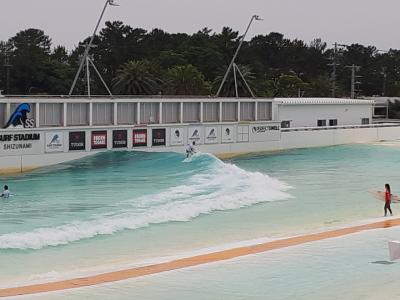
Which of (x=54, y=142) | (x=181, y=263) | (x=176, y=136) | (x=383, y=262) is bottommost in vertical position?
(x=181, y=263)

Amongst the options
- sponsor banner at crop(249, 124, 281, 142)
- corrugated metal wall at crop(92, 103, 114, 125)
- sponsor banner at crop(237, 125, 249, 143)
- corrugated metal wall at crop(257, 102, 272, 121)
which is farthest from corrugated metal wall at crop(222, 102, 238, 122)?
corrugated metal wall at crop(92, 103, 114, 125)

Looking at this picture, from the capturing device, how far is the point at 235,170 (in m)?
33.9

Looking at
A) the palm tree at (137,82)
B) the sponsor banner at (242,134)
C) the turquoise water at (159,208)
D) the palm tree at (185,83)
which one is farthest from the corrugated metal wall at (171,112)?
the palm tree at (185,83)

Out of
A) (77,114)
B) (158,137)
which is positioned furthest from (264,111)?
(77,114)

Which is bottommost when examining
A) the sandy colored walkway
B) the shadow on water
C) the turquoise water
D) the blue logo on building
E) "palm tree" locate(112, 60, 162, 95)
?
the turquoise water

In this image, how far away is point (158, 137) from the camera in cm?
4388

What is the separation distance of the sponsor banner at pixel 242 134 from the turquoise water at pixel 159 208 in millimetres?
6322

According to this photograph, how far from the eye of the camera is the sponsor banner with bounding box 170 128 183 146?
1761 inches

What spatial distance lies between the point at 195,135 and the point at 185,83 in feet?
113

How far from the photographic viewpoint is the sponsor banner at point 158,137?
4366cm

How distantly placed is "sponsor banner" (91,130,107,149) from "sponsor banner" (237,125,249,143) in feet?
36.0

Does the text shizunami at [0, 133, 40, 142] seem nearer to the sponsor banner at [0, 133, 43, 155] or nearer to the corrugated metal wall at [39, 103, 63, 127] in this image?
the sponsor banner at [0, 133, 43, 155]

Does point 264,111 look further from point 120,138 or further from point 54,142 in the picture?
point 54,142

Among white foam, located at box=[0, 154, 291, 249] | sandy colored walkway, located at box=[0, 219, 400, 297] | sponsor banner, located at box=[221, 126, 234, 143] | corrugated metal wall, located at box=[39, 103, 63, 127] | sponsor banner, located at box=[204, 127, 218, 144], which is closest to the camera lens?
sandy colored walkway, located at box=[0, 219, 400, 297]
